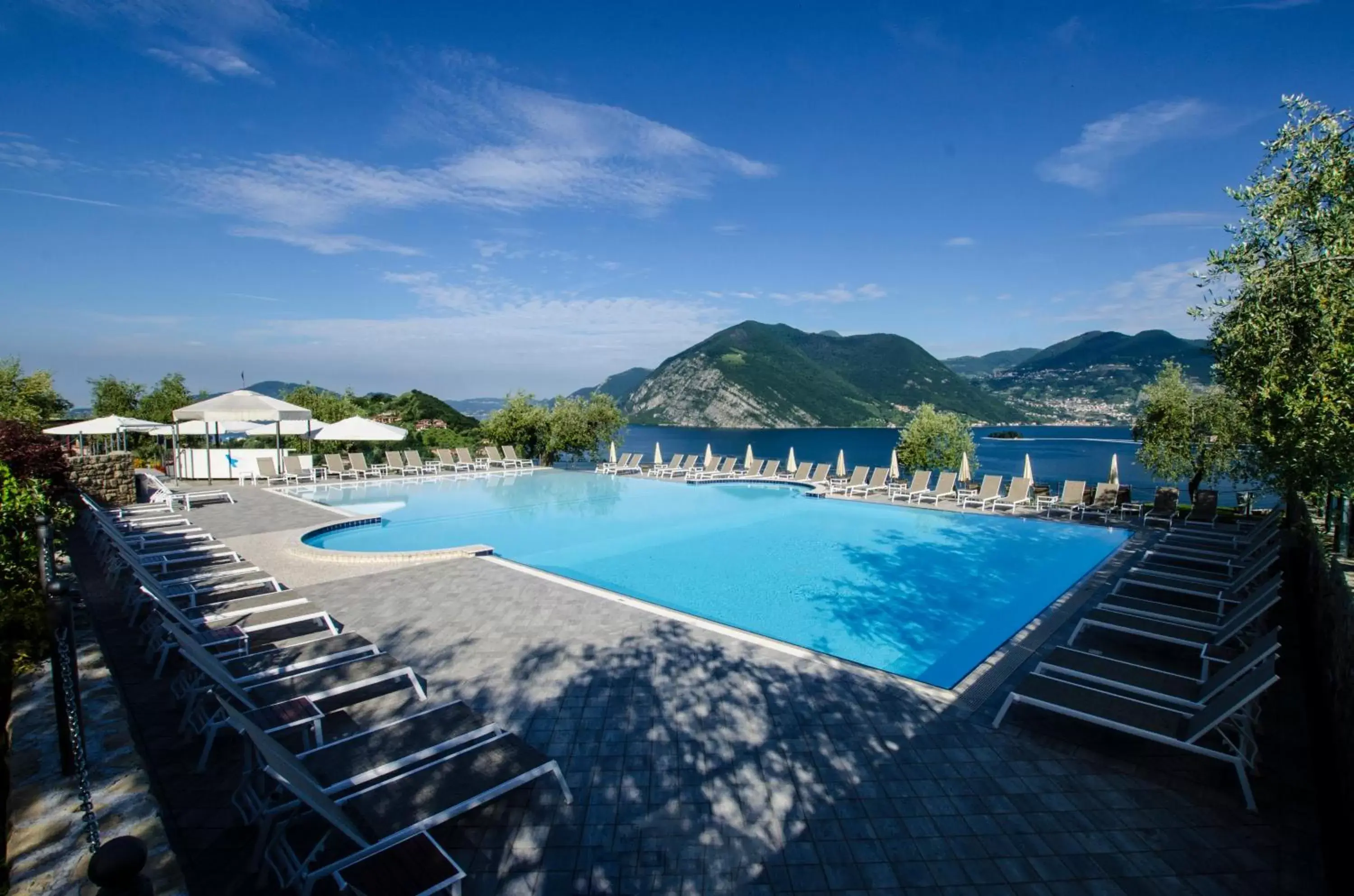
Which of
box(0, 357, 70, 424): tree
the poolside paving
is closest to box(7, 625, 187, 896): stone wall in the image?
the poolside paving

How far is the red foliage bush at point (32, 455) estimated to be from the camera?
7938 mm

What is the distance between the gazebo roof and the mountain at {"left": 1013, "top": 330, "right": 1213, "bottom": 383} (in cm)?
11724

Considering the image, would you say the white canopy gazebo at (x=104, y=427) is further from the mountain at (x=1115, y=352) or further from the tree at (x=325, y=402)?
the mountain at (x=1115, y=352)

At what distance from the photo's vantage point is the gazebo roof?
44.9 feet

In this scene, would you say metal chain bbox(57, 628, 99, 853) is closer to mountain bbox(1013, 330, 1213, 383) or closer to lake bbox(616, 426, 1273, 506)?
lake bbox(616, 426, 1273, 506)

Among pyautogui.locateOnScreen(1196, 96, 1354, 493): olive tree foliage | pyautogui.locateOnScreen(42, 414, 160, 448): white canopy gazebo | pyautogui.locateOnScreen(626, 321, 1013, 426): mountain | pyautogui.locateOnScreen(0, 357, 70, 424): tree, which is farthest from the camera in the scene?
pyautogui.locateOnScreen(626, 321, 1013, 426): mountain

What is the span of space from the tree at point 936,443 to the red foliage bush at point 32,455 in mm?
19634

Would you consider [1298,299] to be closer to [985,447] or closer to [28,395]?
[28,395]

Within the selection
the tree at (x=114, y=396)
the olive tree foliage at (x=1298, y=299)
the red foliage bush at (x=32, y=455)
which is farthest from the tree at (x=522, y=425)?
the tree at (x=114, y=396)

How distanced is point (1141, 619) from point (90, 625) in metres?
9.68

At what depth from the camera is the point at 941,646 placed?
672 centimetres

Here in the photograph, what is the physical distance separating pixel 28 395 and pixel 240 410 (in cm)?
1746

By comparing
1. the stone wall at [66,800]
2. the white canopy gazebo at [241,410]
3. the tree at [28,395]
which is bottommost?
the stone wall at [66,800]

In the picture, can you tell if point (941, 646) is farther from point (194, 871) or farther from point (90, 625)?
point (90, 625)
